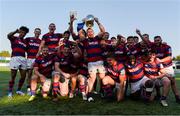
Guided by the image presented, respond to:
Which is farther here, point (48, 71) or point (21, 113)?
point (48, 71)

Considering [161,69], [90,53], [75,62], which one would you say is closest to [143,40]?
[161,69]

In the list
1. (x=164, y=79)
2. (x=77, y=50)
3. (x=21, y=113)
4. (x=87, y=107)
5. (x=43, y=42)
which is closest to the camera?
(x=21, y=113)

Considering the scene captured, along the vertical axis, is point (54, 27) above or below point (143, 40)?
above

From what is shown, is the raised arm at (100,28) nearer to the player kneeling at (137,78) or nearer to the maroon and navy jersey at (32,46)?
the player kneeling at (137,78)

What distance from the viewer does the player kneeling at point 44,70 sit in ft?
26.1

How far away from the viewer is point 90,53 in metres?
7.53

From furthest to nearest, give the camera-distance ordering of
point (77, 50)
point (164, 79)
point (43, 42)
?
1. point (43, 42)
2. point (77, 50)
3. point (164, 79)

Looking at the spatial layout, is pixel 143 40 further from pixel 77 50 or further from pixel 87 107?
pixel 87 107

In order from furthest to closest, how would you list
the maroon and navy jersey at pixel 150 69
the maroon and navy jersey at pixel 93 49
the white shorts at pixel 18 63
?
the white shorts at pixel 18 63, the maroon and navy jersey at pixel 93 49, the maroon and navy jersey at pixel 150 69

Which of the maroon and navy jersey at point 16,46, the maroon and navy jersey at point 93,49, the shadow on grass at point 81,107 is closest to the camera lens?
the shadow on grass at point 81,107

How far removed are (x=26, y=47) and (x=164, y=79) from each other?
4479 millimetres

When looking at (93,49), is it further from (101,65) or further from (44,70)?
(44,70)

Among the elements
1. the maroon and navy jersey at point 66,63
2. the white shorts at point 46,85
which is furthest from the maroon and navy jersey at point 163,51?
the white shorts at point 46,85

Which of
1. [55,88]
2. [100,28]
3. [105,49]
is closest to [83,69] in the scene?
→ [105,49]
